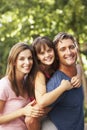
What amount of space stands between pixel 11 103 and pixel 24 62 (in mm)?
354

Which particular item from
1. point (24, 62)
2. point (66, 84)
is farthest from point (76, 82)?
point (24, 62)

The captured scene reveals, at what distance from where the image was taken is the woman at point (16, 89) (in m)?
3.07

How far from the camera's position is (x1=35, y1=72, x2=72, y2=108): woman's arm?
8.93 feet

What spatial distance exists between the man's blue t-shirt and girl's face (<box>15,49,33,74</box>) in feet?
0.91

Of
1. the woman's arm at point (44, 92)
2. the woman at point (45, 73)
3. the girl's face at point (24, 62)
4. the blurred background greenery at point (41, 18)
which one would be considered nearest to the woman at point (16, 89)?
the girl's face at point (24, 62)

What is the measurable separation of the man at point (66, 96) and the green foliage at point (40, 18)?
700 cm

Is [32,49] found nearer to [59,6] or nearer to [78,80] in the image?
[78,80]

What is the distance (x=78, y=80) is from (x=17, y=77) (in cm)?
57

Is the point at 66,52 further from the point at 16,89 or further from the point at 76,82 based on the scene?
the point at 16,89

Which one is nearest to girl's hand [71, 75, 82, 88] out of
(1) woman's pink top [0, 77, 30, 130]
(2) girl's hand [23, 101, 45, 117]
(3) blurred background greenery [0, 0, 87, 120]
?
(2) girl's hand [23, 101, 45, 117]

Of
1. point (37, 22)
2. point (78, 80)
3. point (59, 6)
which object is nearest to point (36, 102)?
point (78, 80)

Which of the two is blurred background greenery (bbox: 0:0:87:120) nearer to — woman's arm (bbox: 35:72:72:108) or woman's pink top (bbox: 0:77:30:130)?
woman's pink top (bbox: 0:77:30:130)

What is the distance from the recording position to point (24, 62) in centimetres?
306

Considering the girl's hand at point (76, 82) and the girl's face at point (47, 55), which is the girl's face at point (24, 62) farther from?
the girl's hand at point (76, 82)
